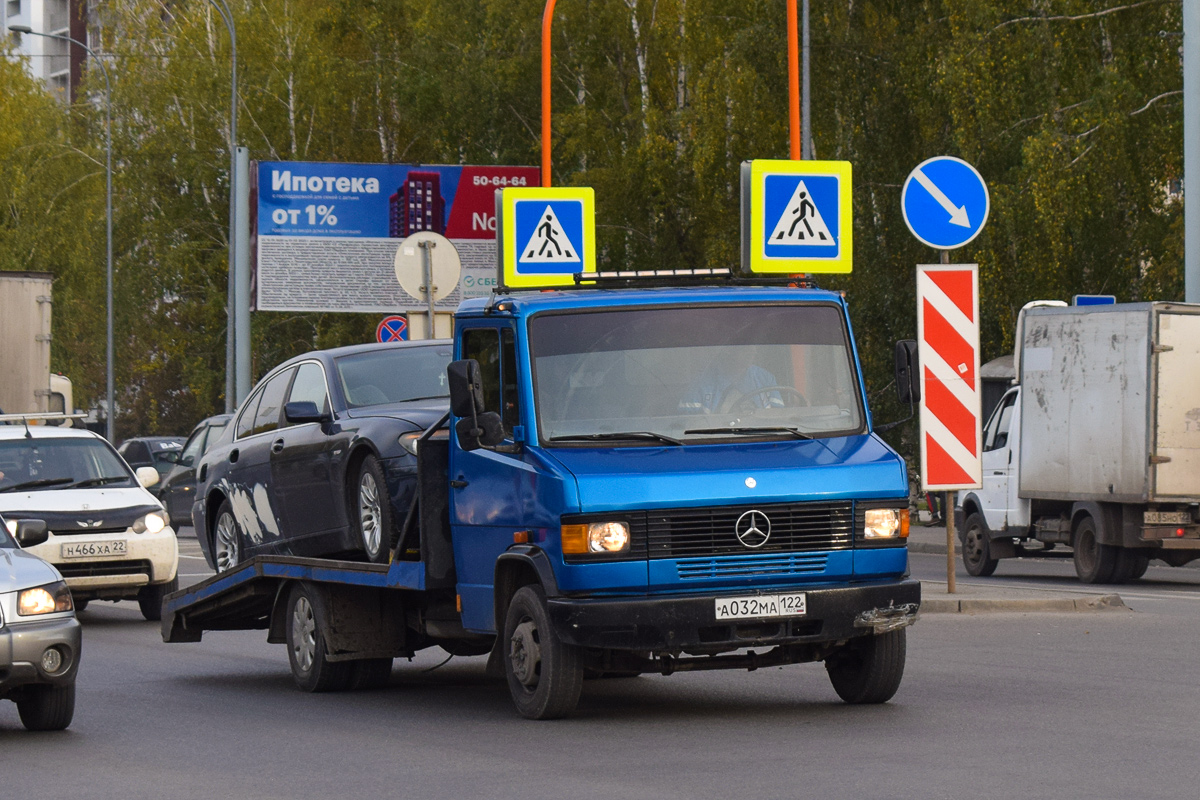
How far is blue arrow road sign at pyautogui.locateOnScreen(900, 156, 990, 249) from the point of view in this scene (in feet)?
54.5

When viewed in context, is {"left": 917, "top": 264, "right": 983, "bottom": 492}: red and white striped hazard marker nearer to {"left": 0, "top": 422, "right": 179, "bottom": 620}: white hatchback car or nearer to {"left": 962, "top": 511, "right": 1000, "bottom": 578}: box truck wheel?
{"left": 0, "top": 422, "right": 179, "bottom": 620}: white hatchback car

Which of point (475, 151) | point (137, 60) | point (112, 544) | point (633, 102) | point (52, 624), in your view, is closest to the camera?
point (52, 624)

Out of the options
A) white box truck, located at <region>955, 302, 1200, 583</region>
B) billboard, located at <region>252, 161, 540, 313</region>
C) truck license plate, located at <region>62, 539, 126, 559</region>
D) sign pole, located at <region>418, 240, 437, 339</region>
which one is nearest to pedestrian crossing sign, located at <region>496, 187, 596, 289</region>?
sign pole, located at <region>418, 240, 437, 339</region>

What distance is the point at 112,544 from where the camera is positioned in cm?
1816

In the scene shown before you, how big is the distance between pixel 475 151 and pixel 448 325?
24716 mm

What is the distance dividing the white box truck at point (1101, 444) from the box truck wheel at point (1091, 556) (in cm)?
1

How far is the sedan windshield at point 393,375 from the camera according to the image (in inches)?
507

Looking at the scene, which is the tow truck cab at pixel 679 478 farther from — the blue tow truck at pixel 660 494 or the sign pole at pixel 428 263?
the sign pole at pixel 428 263

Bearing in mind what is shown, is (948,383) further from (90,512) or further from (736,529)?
(90,512)

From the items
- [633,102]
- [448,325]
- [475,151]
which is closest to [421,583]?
[448,325]

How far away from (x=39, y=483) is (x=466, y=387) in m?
9.36

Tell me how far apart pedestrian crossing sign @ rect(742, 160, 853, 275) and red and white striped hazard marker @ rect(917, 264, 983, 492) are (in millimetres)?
1670

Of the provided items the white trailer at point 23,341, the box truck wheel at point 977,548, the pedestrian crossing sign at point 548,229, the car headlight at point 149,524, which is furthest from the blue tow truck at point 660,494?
the white trailer at point 23,341

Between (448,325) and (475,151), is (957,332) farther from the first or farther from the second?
(475,151)
